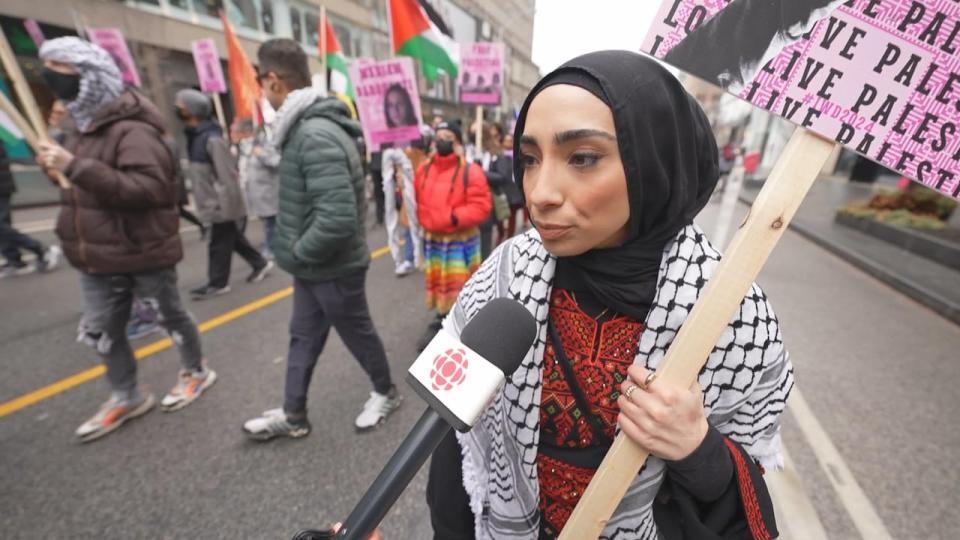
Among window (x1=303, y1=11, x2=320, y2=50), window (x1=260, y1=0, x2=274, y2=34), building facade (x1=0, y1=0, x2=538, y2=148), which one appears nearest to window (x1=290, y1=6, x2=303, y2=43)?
building facade (x1=0, y1=0, x2=538, y2=148)

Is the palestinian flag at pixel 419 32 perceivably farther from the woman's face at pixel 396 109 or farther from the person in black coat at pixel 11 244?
the person in black coat at pixel 11 244

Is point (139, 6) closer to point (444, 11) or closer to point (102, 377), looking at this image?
point (444, 11)

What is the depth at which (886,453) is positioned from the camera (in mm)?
2635

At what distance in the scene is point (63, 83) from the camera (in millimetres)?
2094

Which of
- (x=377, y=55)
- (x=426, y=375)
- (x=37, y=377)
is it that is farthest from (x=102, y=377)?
(x=377, y=55)

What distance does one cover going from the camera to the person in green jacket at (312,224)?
2168 millimetres

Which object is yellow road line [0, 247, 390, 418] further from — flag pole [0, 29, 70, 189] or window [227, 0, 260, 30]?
window [227, 0, 260, 30]

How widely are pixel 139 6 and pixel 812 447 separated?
17.3m

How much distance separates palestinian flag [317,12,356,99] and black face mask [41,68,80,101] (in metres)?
3.94

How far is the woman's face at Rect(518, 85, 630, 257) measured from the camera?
32.4 inches

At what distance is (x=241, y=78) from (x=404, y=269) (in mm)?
3525

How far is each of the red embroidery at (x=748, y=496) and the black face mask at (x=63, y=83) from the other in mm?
3097

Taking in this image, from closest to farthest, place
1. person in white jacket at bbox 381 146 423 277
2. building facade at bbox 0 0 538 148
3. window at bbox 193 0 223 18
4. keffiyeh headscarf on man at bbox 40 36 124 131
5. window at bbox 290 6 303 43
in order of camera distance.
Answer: keffiyeh headscarf on man at bbox 40 36 124 131 → person in white jacket at bbox 381 146 423 277 → building facade at bbox 0 0 538 148 → window at bbox 193 0 223 18 → window at bbox 290 6 303 43

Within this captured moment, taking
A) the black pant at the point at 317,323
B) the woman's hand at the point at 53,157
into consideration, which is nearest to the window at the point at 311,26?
the woman's hand at the point at 53,157
